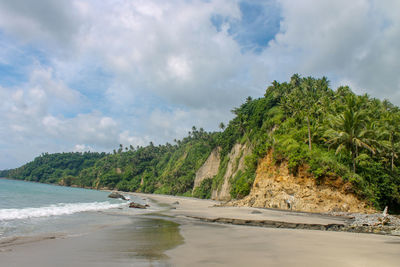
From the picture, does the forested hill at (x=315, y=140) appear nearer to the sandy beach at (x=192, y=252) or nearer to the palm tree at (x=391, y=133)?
the palm tree at (x=391, y=133)

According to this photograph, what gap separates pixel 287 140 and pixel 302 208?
9.08 metres

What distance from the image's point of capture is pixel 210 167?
79.0 m

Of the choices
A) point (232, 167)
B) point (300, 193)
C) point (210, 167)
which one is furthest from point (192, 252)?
point (210, 167)

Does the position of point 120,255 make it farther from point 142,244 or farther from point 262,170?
point 262,170

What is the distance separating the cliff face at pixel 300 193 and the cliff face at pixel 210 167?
140 ft

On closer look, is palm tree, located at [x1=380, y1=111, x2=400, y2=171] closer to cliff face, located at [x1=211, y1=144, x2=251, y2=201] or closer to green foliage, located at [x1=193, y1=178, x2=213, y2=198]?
cliff face, located at [x1=211, y1=144, x2=251, y2=201]

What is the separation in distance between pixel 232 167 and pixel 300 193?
31407 millimetres

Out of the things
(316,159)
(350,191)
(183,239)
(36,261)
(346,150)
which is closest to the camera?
(36,261)

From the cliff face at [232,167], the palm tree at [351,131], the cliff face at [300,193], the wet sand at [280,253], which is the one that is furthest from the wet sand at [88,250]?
the cliff face at [232,167]

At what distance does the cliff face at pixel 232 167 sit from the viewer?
2256 inches

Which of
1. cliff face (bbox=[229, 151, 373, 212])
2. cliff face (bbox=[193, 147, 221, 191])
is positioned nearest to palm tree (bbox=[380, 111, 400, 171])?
cliff face (bbox=[229, 151, 373, 212])

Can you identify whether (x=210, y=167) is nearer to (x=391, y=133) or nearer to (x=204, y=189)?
(x=204, y=189)

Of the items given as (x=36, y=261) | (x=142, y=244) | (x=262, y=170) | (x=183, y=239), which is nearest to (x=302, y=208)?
(x=262, y=170)

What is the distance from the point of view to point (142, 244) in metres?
9.19
